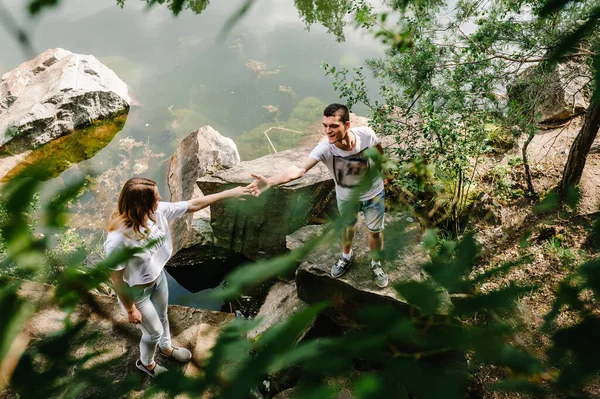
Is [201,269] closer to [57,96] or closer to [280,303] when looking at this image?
[280,303]

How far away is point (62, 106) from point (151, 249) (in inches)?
255

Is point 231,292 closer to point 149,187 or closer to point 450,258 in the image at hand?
point 450,258

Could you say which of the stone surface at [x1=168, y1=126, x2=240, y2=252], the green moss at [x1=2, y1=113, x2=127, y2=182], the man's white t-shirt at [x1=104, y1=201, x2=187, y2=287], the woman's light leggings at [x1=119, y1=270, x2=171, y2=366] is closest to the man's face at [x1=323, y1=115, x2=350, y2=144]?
the man's white t-shirt at [x1=104, y1=201, x2=187, y2=287]

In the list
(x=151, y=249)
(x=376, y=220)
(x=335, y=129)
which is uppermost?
(x=335, y=129)

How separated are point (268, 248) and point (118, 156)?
4540 millimetres

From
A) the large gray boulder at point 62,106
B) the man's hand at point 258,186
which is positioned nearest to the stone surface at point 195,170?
the large gray boulder at point 62,106

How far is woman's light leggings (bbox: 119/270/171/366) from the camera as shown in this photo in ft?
9.08

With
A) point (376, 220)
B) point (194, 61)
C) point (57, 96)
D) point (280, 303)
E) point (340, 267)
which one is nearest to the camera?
point (376, 220)

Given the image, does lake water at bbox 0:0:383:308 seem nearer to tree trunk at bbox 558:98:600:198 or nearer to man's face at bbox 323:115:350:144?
tree trunk at bbox 558:98:600:198

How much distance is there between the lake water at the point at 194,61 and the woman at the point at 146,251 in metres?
4.52

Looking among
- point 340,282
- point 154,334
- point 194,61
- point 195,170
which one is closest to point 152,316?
point 154,334

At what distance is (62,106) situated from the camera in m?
7.38

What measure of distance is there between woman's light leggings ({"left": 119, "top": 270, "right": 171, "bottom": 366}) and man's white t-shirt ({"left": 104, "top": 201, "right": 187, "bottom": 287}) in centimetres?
13

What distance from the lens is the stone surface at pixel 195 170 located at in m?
5.12
